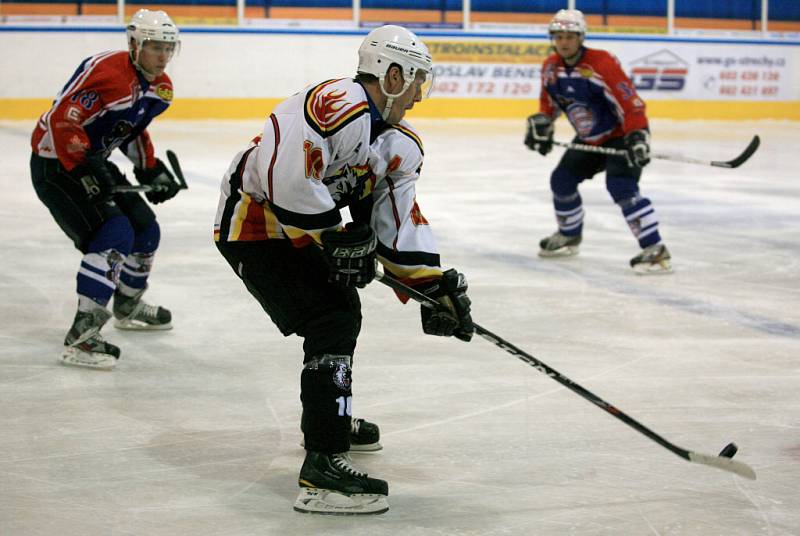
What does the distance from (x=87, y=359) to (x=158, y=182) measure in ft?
2.58

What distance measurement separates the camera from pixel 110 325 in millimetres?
4180

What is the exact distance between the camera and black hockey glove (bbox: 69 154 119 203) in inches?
141

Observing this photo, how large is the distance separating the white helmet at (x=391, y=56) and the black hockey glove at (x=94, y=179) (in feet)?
4.64

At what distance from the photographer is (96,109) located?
11.8 ft

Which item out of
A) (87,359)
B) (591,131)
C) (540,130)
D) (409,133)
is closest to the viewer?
(409,133)

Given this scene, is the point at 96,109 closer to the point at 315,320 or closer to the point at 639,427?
the point at 315,320

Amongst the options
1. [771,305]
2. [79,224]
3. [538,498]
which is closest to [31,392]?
[79,224]

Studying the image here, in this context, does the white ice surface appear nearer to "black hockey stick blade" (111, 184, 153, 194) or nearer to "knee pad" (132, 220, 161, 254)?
"knee pad" (132, 220, 161, 254)

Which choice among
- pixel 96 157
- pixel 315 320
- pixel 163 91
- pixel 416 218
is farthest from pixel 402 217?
pixel 163 91

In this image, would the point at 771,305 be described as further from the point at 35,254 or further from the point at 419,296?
the point at 35,254

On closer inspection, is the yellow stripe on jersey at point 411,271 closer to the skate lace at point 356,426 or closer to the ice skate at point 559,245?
the skate lace at point 356,426

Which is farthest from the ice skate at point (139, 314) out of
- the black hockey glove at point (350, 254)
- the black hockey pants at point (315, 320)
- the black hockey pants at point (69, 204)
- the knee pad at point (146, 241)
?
the black hockey glove at point (350, 254)

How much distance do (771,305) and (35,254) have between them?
3.41 meters

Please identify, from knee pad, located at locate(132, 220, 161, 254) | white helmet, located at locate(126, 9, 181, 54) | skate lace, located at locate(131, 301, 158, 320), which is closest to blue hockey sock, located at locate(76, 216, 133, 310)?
knee pad, located at locate(132, 220, 161, 254)
